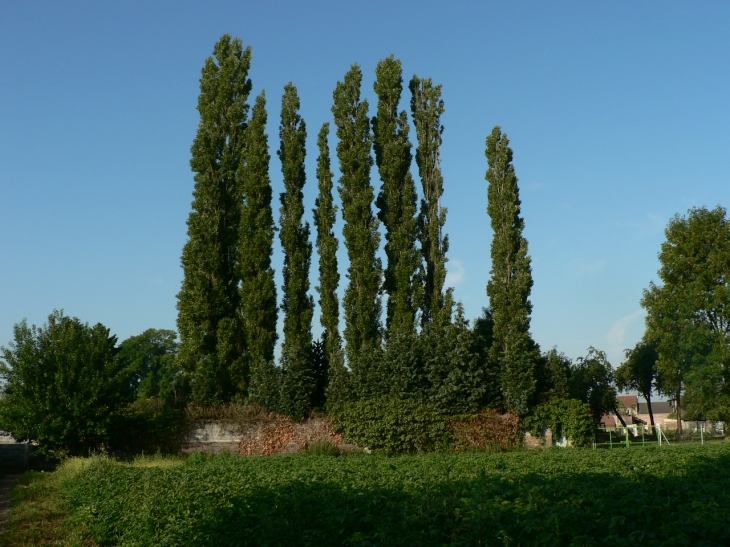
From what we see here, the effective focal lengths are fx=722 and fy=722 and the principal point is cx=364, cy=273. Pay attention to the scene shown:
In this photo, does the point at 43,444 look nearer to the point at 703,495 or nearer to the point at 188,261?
the point at 188,261

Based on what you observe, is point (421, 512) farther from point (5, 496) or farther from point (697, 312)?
point (697, 312)

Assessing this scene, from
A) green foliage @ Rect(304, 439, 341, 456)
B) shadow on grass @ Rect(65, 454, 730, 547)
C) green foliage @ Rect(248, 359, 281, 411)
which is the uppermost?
green foliage @ Rect(248, 359, 281, 411)

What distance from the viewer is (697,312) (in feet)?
140

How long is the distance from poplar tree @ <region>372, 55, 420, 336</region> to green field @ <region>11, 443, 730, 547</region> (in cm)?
1781

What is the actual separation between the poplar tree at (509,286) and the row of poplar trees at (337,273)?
0.06 m

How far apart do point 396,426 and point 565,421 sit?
6.96 metres

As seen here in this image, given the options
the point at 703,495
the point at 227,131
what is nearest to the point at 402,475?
the point at 703,495

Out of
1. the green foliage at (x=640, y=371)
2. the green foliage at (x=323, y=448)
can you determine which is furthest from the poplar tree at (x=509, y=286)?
the green foliage at (x=640, y=371)

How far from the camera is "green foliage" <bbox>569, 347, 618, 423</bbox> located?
160 feet

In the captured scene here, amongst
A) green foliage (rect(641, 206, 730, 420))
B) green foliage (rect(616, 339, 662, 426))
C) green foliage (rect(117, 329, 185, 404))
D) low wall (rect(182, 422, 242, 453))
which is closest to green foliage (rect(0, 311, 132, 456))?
low wall (rect(182, 422, 242, 453))

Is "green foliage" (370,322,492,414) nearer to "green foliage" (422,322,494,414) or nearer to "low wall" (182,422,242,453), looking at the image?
"green foliage" (422,322,494,414)

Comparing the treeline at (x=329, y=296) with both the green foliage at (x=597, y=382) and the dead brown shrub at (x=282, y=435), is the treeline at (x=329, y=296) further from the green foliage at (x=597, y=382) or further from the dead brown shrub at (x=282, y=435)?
the green foliage at (x=597, y=382)

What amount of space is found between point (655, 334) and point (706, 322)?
4541 mm

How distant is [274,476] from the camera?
527 inches
